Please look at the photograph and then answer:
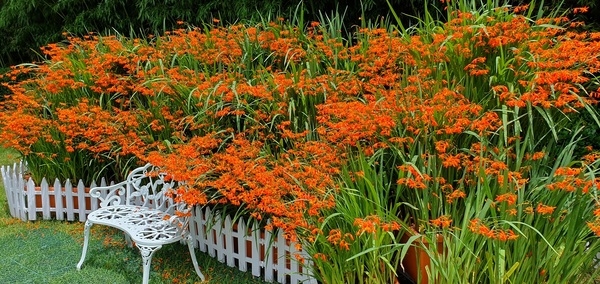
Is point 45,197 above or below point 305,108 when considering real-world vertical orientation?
below

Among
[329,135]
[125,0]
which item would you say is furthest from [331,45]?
[125,0]

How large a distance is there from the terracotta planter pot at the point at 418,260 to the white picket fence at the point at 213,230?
0.49m

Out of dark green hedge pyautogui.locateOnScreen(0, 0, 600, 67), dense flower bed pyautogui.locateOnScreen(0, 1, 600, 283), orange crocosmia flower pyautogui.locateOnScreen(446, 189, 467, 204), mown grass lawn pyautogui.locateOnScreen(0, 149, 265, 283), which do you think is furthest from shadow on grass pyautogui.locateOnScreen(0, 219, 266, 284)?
dark green hedge pyautogui.locateOnScreen(0, 0, 600, 67)

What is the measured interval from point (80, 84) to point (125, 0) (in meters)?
2.54

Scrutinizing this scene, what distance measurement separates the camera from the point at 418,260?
2412mm

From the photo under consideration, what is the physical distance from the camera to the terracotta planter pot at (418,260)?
2.40m

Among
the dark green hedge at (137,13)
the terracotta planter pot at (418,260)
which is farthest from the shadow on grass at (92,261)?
the dark green hedge at (137,13)

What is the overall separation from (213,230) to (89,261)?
2.74 ft

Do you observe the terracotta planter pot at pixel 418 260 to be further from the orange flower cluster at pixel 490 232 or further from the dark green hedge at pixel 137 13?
the dark green hedge at pixel 137 13

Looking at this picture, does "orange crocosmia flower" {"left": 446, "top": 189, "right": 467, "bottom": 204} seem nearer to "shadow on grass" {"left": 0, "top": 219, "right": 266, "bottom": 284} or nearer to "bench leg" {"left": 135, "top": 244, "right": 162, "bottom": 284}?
"shadow on grass" {"left": 0, "top": 219, "right": 266, "bottom": 284}

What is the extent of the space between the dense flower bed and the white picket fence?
0.17 metres

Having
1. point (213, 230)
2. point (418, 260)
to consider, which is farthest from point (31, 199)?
point (418, 260)

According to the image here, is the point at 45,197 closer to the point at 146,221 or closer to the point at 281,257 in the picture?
the point at 146,221

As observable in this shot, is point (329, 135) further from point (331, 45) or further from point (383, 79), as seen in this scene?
point (331, 45)
